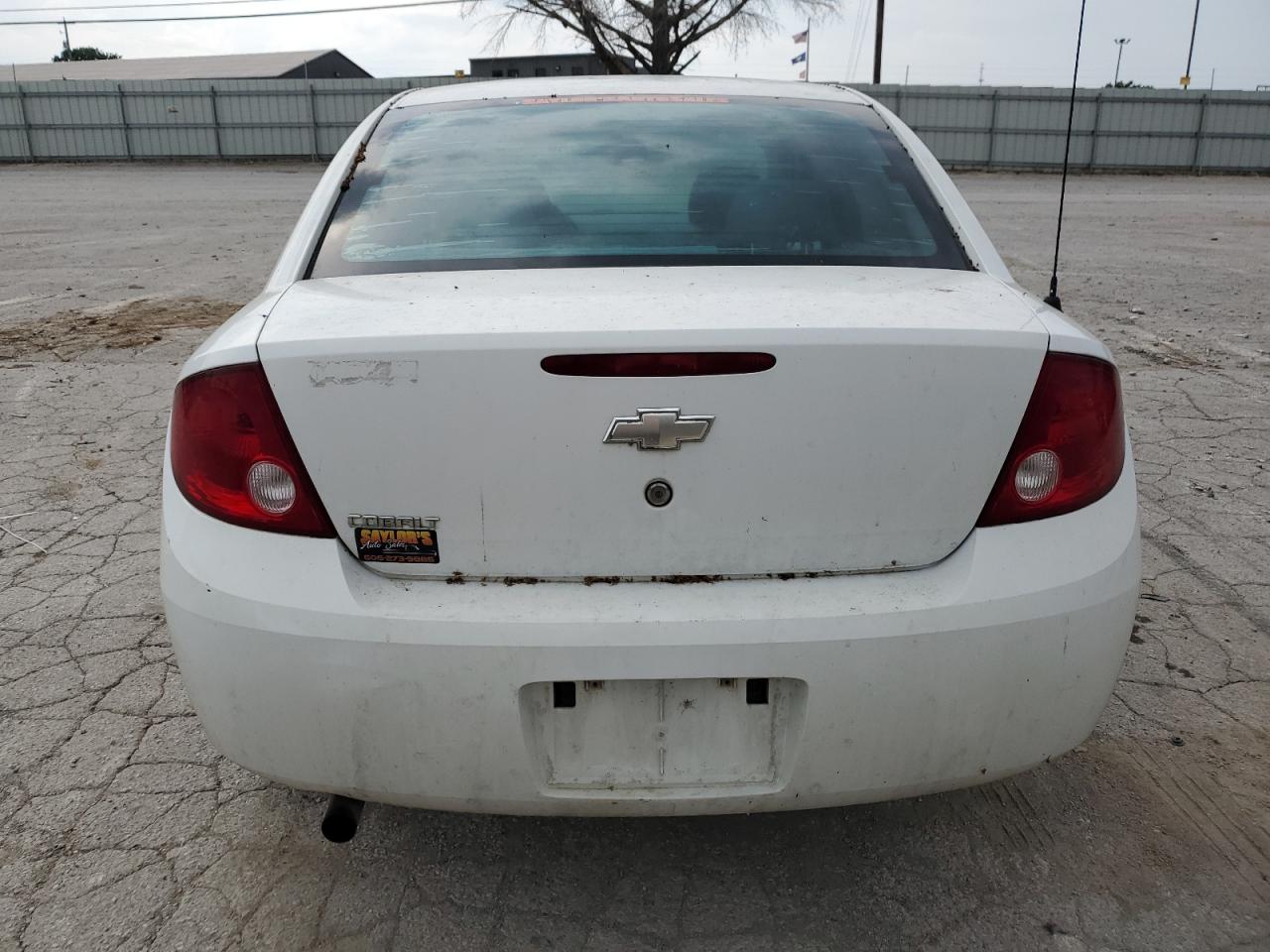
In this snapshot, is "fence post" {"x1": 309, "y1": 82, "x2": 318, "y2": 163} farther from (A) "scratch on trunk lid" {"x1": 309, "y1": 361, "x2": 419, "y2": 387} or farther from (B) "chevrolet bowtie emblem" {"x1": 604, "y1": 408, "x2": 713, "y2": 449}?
(B) "chevrolet bowtie emblem" {"x1": 604, "y1": 408, "x2": 713, "y2": 449}

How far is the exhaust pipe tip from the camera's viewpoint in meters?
1.78

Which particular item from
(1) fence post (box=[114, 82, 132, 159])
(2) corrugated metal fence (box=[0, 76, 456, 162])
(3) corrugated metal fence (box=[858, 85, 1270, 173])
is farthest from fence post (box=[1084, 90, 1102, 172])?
(1) fence post (box=[114, 82, 132, 159])

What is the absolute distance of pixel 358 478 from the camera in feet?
5.34

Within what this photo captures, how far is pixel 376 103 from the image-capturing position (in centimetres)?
2811

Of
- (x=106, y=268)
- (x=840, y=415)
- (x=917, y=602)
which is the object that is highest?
(x=840, y=415)

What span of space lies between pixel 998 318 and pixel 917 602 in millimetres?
504

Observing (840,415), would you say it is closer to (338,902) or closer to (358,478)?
(358,478)

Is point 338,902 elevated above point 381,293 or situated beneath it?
situated beneath

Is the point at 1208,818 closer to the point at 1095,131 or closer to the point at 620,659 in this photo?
the point at 620,659

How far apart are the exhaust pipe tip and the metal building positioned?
41731 mm

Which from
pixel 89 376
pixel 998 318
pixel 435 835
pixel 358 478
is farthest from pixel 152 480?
pixel 998 318

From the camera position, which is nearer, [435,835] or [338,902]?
[338,902]

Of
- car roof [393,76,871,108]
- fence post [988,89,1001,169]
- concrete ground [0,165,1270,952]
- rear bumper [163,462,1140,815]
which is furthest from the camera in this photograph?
fence post [988,89,1001,169]

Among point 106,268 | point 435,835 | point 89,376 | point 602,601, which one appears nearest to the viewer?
point 602,601
